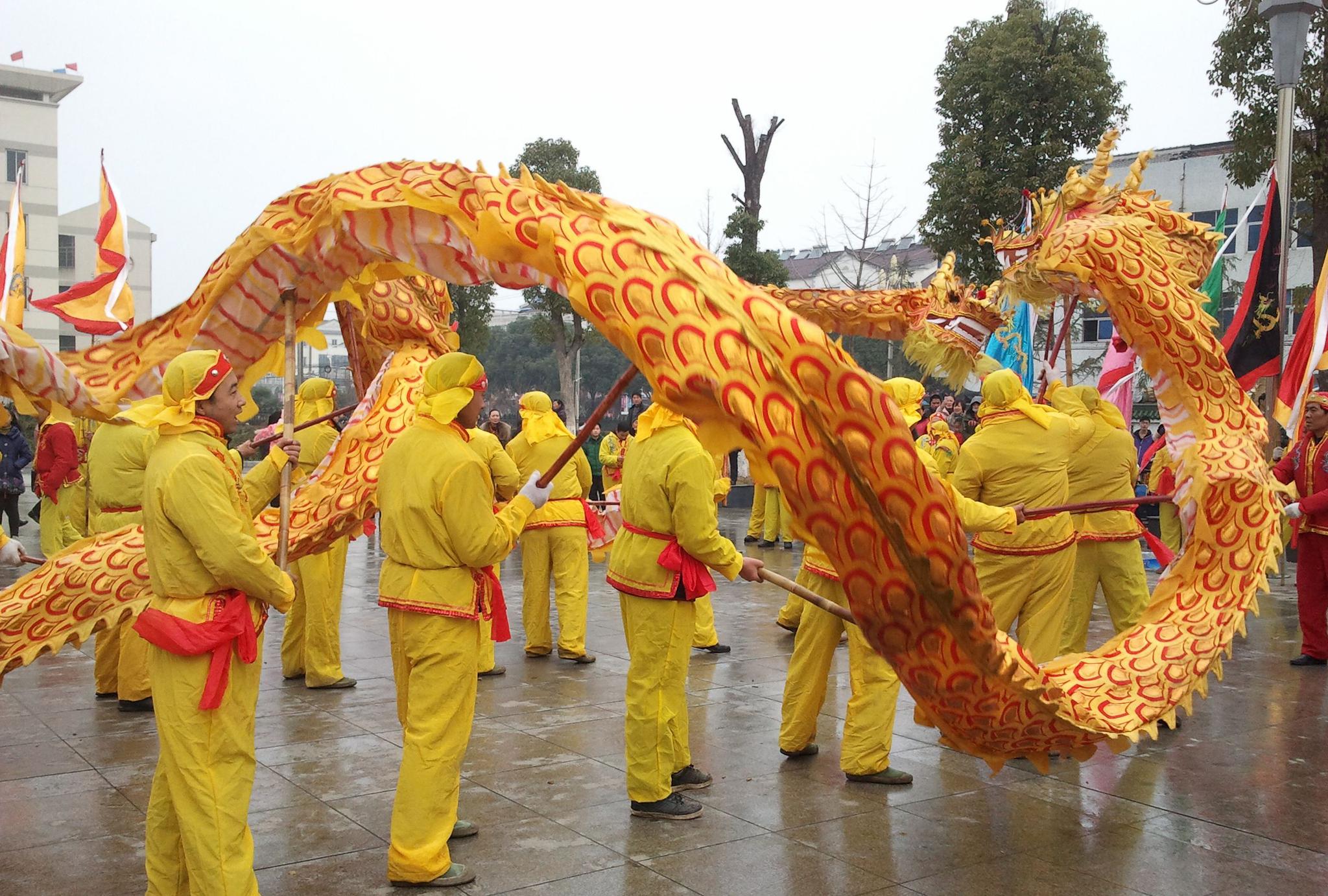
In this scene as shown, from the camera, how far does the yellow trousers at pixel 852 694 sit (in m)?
4.93

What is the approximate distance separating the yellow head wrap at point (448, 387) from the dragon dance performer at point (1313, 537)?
19.3ft

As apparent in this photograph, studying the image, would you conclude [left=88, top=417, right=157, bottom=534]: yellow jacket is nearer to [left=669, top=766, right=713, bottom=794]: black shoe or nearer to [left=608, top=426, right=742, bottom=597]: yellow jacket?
[left=608, top=426, right=742, bottom=597]: yellow jacket

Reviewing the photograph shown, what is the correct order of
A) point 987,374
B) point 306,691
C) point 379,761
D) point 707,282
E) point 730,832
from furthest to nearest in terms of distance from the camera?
point 306,691
point 987,374
point 379,761
point 730,832
point 707,282

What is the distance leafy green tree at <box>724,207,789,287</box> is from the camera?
17.6 meters

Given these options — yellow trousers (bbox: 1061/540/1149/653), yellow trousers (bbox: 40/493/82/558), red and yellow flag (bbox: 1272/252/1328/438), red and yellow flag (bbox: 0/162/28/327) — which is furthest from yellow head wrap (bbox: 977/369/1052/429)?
yellow trousers (bbox: 40/493/82/558)

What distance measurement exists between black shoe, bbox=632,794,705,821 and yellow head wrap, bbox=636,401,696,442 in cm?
148

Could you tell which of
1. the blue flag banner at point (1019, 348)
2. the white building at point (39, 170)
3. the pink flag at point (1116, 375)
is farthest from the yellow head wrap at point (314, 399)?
the white building at point (39, 170)

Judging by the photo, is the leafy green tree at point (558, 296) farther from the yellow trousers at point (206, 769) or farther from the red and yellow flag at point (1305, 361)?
the yellow trousers at point (206, 769)

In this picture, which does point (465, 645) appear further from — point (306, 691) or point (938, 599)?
point (306, 691)

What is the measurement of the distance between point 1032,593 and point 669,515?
84.8 inches

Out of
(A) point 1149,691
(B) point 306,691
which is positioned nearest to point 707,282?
(A) point 1149,691

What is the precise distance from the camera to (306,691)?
261 inches

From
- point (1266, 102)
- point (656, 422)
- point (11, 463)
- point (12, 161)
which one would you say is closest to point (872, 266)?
point (1266, 102)

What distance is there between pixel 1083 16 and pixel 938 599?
15.8 metres
